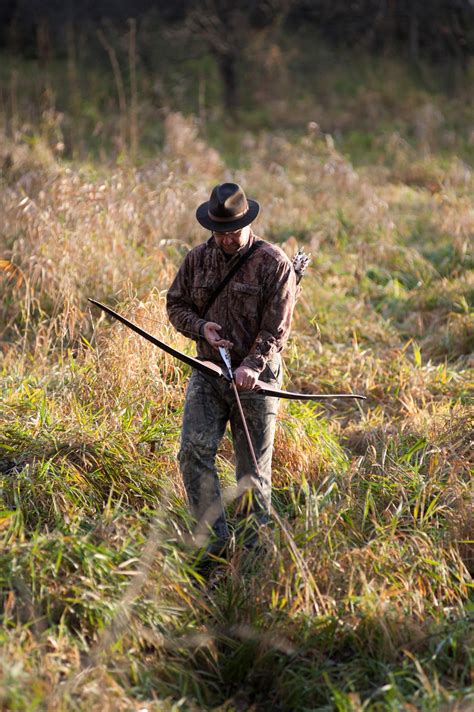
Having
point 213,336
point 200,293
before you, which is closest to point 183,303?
point 200,293

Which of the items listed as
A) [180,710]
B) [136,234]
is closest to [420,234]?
[136,234]

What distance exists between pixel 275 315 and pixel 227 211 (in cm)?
49

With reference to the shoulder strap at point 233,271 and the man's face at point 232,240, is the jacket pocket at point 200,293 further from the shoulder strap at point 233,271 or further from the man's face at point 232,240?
the man's face at point 232,240

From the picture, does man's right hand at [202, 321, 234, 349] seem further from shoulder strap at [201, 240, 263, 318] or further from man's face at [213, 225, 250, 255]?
man's face at [213, 225, 250, 255]

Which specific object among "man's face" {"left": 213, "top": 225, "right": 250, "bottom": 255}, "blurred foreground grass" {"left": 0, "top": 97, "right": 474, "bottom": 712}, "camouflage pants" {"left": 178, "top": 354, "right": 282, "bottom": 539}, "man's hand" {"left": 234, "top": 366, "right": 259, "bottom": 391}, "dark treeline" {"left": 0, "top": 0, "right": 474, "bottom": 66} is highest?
"man's face" {"left": 213, "top": 225, "right": 250, "bottom": 255}

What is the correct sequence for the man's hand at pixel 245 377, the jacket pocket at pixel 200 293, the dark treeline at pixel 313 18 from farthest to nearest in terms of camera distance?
the dark treeline at pixel 313 18, the jacket pocket at pixel 200 293, the man's hand at pixel 245 377

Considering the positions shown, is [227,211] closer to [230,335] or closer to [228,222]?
[228,222]

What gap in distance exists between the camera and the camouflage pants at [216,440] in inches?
152

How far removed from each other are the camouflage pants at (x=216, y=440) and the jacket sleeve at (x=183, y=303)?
0.74ft

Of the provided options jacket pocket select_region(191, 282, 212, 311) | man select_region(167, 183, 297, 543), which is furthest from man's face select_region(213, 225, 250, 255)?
jacket pocket select_region(191, 282, 212, 311)

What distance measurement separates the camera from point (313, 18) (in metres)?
18.8

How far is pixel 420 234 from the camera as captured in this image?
29.3ft

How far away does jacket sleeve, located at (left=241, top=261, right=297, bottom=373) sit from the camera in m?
A: 3.78

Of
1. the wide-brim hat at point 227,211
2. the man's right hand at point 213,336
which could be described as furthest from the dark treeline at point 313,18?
the man's right hand at point 213,336
